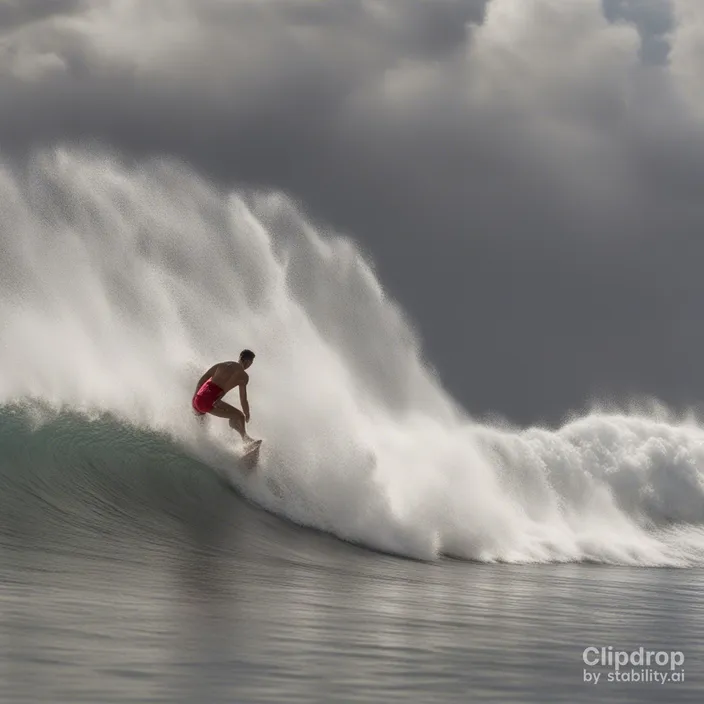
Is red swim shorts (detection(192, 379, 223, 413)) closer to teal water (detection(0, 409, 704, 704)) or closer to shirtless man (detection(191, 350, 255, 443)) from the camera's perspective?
shirtless man (detection(191, 350, 255, 443))

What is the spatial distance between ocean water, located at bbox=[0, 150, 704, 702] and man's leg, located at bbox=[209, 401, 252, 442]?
1.45 ft

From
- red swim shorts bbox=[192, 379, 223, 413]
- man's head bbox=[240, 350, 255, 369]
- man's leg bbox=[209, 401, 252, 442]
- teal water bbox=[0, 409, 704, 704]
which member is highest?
man's head bbox=[240, 350, 255, 369]

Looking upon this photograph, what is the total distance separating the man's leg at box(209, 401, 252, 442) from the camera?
18406mm

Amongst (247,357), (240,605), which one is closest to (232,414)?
(247,357)

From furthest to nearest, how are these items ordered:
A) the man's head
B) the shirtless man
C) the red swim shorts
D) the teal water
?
the red swim shorts
the shirtless man
the man's head
the teal water

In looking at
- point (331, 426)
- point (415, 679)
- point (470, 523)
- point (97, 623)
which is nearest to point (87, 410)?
point (331, 426)

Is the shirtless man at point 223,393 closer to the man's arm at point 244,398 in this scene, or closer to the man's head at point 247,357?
the man's arm at point 244,398

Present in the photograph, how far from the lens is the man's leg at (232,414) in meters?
18.4

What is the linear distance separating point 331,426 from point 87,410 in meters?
3.84

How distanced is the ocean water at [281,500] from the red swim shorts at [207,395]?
2.04 feet

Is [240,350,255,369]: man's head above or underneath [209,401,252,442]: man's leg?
above

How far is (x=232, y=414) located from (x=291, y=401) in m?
2.61

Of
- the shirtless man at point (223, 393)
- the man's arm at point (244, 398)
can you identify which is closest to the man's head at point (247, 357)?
the shirtless man at point (223, 393)

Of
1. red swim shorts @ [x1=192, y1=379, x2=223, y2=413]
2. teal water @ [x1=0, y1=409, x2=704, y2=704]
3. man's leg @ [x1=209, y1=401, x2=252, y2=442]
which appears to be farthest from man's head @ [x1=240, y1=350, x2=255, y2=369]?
teal water @ [x1=0, y1=409, x2=704, y2=704]
